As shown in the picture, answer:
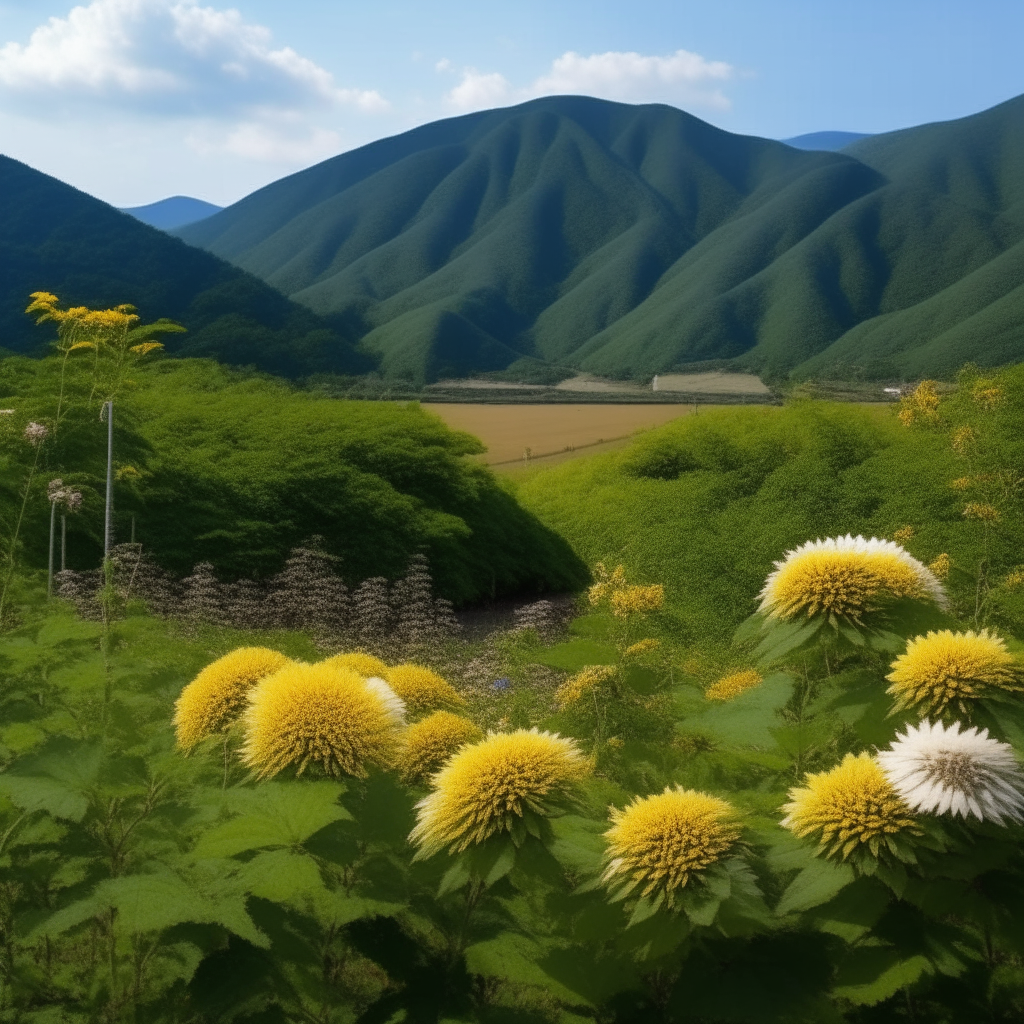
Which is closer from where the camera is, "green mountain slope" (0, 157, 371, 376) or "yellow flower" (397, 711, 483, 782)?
"yellow flower" (397, 711, 483, 782)

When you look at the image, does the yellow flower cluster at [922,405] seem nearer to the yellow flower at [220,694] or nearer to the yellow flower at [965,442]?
the yellow flower at [965,442]

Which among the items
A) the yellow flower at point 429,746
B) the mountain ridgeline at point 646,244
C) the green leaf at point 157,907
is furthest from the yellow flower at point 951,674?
the mountain ridgeline at point 646,244

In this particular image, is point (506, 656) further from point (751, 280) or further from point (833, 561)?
point (751, 280)

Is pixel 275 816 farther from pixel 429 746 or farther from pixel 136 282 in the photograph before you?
pixel 136 282

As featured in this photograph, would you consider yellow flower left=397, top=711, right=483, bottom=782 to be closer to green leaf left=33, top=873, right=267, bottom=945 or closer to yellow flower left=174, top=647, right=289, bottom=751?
yellow flower left=174, top=647, right=289, bottom=751

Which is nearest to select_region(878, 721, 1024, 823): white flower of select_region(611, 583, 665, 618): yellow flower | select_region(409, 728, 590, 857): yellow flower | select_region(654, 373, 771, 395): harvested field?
select_region(409, 728, 590, 857): yellow flower

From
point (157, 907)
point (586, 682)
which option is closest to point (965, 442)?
point (586, 682)

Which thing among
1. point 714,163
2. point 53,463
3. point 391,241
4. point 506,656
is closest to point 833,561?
point 506,656
